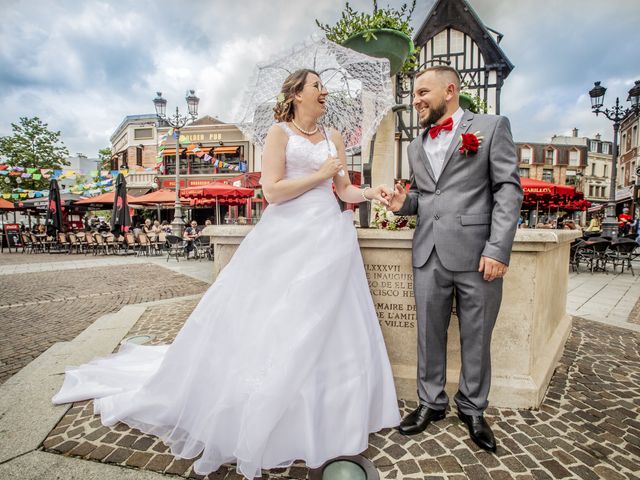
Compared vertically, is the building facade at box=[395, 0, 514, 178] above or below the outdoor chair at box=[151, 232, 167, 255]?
above

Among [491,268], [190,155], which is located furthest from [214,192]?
[190,155]

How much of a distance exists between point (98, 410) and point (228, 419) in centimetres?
123

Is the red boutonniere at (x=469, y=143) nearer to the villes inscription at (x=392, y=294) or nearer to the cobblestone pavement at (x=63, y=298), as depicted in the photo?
the villes inscription at (x=392, y=294)

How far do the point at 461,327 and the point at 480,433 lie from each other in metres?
0.63

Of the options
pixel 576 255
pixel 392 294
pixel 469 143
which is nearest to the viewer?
pixel 469 143

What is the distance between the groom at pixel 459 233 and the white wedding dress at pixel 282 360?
0.35m

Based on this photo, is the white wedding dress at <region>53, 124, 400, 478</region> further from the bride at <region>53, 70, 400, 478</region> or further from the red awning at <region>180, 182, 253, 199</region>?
the red awning at <region>180, 182, 253, 199</region>

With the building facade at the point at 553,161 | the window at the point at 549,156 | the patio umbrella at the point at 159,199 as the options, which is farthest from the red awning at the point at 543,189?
the window at the point at 549,156

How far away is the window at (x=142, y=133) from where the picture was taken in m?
31.9

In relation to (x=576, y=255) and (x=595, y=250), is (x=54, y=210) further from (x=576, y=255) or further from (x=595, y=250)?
(x=595, y=250)

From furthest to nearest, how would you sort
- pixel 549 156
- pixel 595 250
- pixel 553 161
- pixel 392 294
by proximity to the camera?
pixel 549 156
pixel 553 161
pixel 595 250
pixel 392 294

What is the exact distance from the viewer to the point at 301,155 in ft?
7.24

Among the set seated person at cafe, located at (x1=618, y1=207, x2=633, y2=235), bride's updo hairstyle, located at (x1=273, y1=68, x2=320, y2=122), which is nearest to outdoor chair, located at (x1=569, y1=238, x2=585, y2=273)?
seated person at cafe, located at (x1=618, y1=207, x2=633, y2=235)

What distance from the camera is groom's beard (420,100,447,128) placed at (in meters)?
2.13
